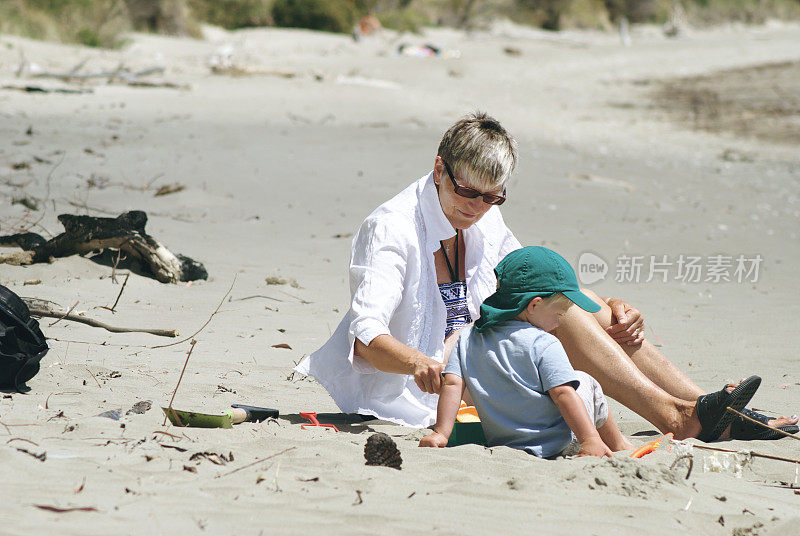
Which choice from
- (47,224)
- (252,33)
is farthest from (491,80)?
(47,224)

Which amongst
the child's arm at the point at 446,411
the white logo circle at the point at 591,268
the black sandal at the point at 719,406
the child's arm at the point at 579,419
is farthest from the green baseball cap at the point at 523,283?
the white logo circle at the point at 591,268

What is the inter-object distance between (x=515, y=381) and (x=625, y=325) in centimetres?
81

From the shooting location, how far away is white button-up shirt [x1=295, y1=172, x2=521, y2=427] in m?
3.48

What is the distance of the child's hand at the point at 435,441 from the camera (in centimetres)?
327

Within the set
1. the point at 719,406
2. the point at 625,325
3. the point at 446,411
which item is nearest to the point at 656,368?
the point at 625,325

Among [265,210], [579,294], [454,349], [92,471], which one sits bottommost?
[265,210]

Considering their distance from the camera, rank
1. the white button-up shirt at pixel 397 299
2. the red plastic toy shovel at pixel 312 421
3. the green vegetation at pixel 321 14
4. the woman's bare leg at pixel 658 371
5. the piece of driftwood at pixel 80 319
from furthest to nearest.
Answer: the green vegetation at pixel 321 14 → the piece of driftwood at pixel 80 319 → the woman's bare leg at pixel 658 371 → the red plastic toy shovel at pixel 312 421 → the white button-up shirt at pixel 397 299

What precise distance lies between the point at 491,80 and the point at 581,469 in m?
17.4

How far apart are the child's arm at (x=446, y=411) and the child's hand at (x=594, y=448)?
0.49 m

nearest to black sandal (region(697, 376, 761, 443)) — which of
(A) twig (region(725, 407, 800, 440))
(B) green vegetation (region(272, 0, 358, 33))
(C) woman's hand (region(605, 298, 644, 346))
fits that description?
(A) twig (region(725, 407, 800, 440))

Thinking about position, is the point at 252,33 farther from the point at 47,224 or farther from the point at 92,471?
the point at 92,471

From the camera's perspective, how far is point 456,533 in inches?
99.3

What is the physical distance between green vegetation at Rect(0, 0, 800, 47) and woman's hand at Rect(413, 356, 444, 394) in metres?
17.4

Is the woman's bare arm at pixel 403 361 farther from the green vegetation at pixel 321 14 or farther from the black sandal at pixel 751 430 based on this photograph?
the green vegetation at pixel 321 14
